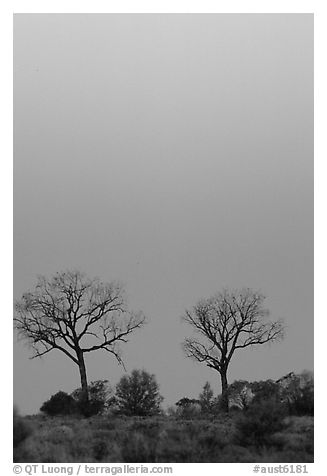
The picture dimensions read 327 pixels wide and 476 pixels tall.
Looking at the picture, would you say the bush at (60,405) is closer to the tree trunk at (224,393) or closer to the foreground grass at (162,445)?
the foreground grass at (162,445)

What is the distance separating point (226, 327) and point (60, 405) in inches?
197

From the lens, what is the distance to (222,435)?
55.0 feet

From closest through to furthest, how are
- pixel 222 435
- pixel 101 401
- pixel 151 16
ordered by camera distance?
pixel 222 435 → pixel 151 16 → pixel 101 401

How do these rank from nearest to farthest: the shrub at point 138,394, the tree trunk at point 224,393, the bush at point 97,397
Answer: the shrub at point 138,394 → the bush at point 97,397 → the tree trunk at point 224,393

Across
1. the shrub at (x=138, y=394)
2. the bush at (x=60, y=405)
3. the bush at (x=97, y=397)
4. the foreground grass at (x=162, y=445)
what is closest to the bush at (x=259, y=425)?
the foreground grass at (x=162, y=445)

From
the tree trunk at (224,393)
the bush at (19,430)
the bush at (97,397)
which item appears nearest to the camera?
the bush at (19,430)

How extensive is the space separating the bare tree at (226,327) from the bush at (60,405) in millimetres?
3199

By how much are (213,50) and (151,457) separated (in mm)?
9698

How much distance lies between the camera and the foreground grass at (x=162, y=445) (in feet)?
51.7
